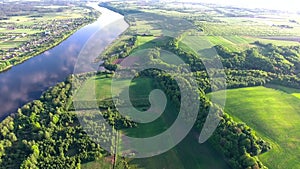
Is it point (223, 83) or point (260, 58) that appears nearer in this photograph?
point (223, 83)

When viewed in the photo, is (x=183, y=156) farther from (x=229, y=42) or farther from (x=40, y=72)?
(x=229, y=42)

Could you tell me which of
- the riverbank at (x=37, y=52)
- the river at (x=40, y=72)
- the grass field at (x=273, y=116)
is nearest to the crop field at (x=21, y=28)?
the riverbank at (x=37, y=52)

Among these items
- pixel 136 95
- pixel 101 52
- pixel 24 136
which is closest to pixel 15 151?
pixel 24 136

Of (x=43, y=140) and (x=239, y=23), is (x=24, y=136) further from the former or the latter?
(x=239, y=23)

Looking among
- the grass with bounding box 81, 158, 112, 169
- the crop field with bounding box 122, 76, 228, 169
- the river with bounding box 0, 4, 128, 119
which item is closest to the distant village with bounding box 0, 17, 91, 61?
the river with bounding box 0, 4, 128, 119

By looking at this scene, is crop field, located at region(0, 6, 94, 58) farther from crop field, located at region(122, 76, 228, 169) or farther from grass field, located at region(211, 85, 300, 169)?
grass field, located at region(211, 85, 300, 169)

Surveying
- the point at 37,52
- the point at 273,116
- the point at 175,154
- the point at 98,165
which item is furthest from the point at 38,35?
the point at 273,116
